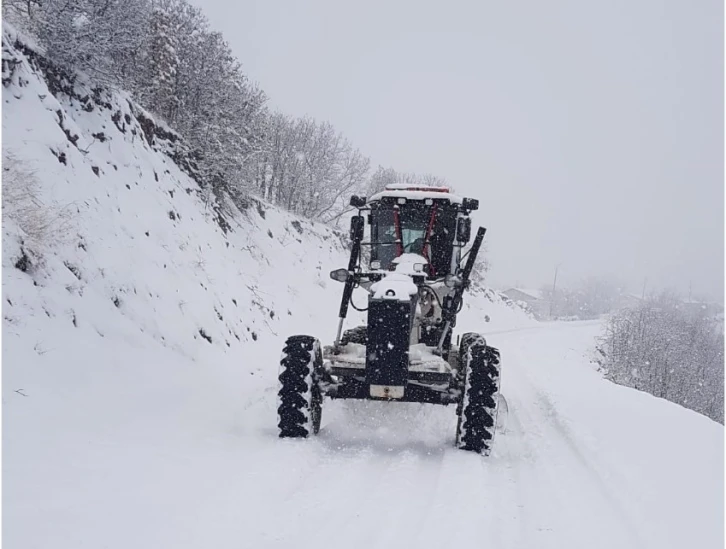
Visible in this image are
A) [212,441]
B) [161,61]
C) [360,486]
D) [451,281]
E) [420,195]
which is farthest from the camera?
[161,61]

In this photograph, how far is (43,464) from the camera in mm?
3488

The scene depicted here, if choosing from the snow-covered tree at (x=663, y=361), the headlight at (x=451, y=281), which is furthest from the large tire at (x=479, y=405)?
the snow-covered tree at (x=663, y=361)

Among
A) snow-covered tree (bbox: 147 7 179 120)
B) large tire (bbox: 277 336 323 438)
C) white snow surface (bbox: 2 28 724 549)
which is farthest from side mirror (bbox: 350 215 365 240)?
snow-covered tree (bbox: 147 7 179 120)

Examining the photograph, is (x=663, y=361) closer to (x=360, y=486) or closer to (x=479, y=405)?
(x=479, y=405)

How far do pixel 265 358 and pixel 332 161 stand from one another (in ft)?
75.4

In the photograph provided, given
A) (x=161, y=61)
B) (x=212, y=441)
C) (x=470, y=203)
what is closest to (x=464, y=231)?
(x=470, y=203)

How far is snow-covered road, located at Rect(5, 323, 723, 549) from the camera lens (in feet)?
10.3

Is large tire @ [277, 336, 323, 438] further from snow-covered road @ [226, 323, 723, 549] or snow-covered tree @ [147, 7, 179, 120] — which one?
snow-covered tree @ [147, 7, 179, 120]

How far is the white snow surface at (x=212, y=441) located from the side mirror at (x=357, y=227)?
2.11 meters

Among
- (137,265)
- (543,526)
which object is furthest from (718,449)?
(137,265)

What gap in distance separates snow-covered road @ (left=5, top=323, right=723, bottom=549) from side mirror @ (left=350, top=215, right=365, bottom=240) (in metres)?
2.18

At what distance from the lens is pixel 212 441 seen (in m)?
4.85

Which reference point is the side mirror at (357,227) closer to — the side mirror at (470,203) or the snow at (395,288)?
the snow at (395,288)

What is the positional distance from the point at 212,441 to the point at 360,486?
1.59 metres
